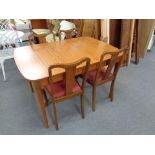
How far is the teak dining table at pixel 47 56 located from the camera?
1.57 metres

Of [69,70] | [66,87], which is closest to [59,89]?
[66,87]

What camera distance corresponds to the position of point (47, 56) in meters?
1.93

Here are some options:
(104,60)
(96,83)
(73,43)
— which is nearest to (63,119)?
(96,83)

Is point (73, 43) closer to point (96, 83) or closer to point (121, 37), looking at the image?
point (96, 83)

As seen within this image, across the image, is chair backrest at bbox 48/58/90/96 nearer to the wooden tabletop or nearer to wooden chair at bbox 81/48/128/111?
the wooden tabletop

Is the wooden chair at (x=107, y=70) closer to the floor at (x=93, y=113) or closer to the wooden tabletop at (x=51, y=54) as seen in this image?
the wooden tabletop at (x=51, y=54)

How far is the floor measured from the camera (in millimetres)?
1885

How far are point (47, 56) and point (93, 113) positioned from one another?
3.02ft

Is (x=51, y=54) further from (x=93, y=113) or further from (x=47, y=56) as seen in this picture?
(x=93, y=113)

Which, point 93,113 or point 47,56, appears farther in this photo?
point 93,113

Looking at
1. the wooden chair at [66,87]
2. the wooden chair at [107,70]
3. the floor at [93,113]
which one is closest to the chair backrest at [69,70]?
the wooden chair at [66,87]

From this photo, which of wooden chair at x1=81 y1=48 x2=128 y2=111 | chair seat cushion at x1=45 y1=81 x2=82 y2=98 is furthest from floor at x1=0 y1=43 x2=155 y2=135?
chair seat cushion at x1=45 y1=81 x2=82 y2=98

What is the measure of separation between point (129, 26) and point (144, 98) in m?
1.28
